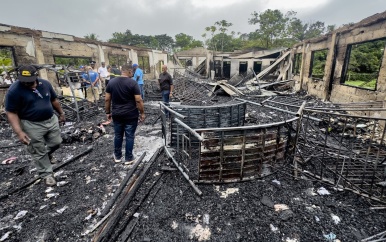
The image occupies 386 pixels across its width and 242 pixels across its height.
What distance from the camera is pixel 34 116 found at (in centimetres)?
275

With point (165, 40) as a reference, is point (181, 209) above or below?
below

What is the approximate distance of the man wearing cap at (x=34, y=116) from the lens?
2582mm

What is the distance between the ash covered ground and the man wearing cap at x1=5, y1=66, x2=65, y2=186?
560 millimetres

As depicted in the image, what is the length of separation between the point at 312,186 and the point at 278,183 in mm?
526

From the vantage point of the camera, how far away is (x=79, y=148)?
176 inches

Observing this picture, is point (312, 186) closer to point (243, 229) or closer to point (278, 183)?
point (278, 183)

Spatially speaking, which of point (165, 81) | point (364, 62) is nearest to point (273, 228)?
point (165, 81)

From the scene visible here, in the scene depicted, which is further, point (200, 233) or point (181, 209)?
point (181, 209)

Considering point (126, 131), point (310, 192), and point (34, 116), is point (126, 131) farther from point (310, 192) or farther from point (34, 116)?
point (310, 192)

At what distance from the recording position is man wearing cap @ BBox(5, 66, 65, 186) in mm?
2582

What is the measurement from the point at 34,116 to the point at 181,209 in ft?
8.35

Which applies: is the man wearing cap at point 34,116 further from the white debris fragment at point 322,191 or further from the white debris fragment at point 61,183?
the white debris fragment at point 322,191

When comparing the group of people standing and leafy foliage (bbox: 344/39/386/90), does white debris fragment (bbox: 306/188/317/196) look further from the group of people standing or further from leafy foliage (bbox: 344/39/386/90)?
leafy foliage (bbox: 344/39/386/90)

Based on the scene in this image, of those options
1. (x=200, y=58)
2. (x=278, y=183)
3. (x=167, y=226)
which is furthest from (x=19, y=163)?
(x=200, y=58)
